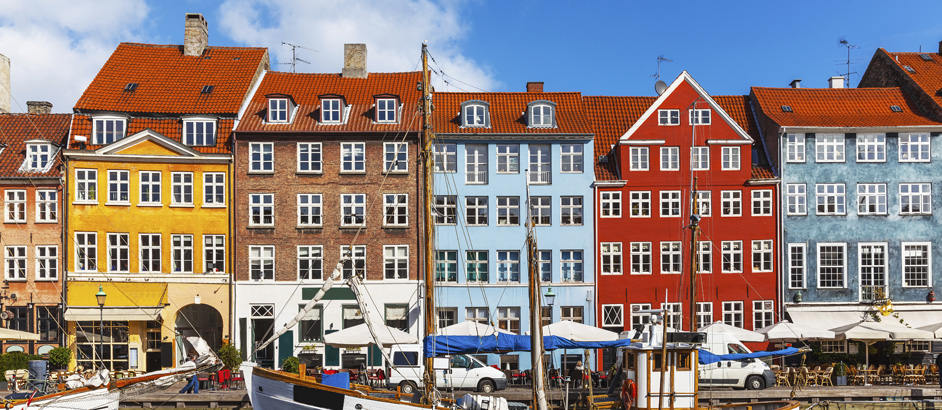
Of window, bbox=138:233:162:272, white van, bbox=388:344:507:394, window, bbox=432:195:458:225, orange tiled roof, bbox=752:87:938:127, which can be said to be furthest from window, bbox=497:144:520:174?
window, bbox=138:233:162:272

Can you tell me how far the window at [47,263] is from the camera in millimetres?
41125

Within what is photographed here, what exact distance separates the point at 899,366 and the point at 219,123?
28.9 m

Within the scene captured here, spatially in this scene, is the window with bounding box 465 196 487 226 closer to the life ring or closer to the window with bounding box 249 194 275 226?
the window with bounding box 249 194 275 226

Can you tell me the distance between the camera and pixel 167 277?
135 ft

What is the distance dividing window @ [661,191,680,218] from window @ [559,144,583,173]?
3.90 m

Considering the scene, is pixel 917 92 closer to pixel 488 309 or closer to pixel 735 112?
pixel 735 112

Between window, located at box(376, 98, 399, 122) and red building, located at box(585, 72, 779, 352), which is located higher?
window, located at box(376, 98, 399, 122)

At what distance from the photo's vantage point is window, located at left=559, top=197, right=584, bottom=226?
4281 centimetres

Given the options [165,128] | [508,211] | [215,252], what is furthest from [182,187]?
[508,211]

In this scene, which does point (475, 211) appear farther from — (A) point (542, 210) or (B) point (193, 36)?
(B) point (193, 36)

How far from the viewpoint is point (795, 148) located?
141 feet

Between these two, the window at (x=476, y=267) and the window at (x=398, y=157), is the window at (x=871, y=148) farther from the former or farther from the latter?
the window at (x=398, y=157)

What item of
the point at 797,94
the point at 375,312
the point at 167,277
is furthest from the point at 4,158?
the point at 797,94

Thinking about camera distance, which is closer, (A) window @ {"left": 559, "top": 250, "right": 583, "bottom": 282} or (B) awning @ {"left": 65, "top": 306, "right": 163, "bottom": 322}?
(B) awning @ {"left": 65, "top": 306, "right": 163, "bottom": 322}
